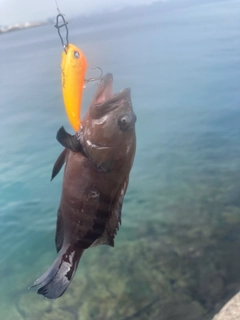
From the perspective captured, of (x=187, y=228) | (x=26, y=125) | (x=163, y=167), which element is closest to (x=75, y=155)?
(x=187, y=228)

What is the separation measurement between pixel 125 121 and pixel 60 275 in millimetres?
1083

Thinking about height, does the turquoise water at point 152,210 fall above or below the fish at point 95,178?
below

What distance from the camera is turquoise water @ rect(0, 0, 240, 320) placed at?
6805mm

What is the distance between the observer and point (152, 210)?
9.02 m

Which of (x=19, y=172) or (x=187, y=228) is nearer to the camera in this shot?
(x=187, y=228)

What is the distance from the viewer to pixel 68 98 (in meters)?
2.94

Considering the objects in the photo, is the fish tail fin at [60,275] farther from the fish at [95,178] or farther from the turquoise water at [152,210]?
the turquoise water at [152,210]

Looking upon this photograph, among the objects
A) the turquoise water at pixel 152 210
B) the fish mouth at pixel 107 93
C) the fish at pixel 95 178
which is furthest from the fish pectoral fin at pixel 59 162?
the turquoise water at pixel 152 210

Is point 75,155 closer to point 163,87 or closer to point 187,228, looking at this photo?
point 187,228

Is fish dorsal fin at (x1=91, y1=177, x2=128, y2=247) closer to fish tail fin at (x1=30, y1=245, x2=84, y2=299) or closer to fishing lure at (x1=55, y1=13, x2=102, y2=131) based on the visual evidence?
fish tail fin at (x1=30, y1=245, x2=84, y2=299)

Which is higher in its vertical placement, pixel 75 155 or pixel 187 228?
pixel 75 155

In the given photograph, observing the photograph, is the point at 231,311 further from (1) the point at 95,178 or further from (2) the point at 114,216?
(1) the point at 95,178

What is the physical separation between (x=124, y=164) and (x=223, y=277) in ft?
15.7

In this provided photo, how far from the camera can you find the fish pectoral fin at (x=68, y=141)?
2.64 meters
